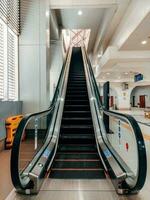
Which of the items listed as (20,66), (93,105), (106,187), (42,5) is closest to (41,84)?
(20,66)

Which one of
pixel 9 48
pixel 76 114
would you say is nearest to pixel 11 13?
pixel 9 48

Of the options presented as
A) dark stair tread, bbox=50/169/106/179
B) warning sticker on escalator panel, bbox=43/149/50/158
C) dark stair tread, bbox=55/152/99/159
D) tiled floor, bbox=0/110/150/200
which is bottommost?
tiled floor, bbox=0/110/150/200

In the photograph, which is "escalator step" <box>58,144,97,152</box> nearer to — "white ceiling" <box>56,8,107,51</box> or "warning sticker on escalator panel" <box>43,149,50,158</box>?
"warning sticker on escalator panel" <box>43,149,50,158</box>

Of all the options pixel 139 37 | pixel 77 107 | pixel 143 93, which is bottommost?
pixel 77 107

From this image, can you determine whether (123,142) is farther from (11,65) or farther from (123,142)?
(11,65)

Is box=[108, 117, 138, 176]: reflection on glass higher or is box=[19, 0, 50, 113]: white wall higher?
box=[19, 0, 50, 113]: white wall

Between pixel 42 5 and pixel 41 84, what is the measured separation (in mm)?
2524

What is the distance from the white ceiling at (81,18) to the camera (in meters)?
10.9

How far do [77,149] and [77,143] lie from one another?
410mm

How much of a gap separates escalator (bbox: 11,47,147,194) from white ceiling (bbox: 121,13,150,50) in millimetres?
2148

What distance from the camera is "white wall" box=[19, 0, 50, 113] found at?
282 inches

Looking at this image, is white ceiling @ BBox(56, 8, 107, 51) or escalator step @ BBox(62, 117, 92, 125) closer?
escalator step @ BBox(62, 117, 92, 125)

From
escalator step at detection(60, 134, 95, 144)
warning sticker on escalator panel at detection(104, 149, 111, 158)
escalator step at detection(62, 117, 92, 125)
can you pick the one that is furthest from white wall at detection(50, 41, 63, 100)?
warning sticker on escalator panel at detection(104, 149, 111, 158)

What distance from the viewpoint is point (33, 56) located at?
7223 millimetres
